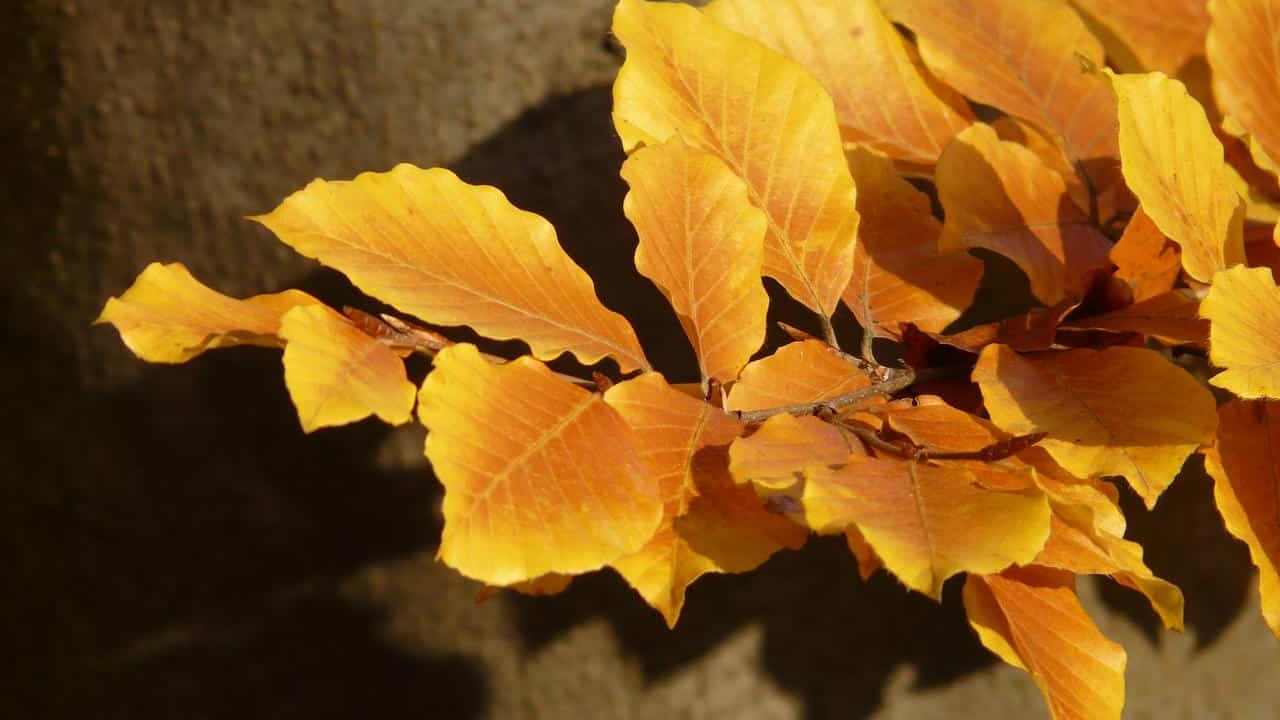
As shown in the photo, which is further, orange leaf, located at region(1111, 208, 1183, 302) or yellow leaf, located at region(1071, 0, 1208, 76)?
yellow leaf, located at region(1071, 0, 1208, 76)

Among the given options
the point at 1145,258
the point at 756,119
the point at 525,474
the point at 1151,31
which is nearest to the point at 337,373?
the point at 525,474

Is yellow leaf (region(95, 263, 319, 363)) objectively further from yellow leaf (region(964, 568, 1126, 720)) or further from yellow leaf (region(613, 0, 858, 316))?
yellow leaf (region(964, 568, 1126, 720))

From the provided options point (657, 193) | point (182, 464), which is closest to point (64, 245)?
point (182, 464)

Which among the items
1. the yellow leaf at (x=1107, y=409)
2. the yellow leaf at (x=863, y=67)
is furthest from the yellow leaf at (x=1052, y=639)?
the yellow leaf at (x=863, y=67)

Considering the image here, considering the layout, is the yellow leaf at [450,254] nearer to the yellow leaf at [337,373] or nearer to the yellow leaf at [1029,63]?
the yellow leaf at [337,373]

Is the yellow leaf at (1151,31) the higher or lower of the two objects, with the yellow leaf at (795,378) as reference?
higher

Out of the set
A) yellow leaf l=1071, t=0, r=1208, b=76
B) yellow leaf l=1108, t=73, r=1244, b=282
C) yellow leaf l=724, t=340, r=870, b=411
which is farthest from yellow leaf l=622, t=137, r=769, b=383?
yellow leaf l=1071, t=0, r=1208, b=76

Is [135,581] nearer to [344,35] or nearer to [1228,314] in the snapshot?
[344,35]
